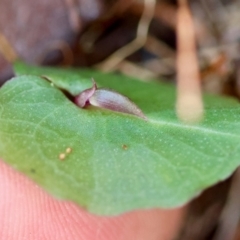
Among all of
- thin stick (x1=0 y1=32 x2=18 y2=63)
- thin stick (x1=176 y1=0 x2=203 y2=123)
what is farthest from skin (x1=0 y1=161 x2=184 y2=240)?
thin stick (x1=0 y1=32 x2=18 y2=63)

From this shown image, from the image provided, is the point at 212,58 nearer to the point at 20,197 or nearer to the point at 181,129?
the point at 181,129

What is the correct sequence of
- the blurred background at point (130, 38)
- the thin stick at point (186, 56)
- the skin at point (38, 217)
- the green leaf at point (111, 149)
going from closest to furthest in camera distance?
the green leaf at point (111, 149) → the skin at point (38, 217) → the thin stick at point (186, 56) → the blurred background at point (130, 38)

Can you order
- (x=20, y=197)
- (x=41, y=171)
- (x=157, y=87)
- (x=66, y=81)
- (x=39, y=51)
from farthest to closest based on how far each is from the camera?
(x=39, y=51)
(x=157, y=87)
(x=66, y=81)
(x=20, y=197)
(x=41, y=171)

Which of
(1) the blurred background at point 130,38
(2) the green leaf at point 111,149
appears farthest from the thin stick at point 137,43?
(2) the green leaf at point 111,149

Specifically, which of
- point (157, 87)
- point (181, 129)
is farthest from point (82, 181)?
point (157, 87)

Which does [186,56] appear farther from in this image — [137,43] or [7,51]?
[7,51]

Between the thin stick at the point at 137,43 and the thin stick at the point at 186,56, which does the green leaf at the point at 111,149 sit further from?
the thin stick at the point at 137,43

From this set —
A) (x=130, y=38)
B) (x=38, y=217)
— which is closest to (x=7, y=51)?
(x=130, y=38)
